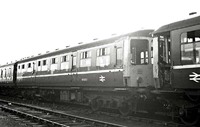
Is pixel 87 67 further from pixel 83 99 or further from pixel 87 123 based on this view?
pixel 87 123

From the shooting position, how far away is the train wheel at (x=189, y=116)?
8899 millimetres

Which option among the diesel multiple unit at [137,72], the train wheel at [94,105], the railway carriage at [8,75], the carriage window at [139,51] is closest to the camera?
the diesel multiple unit at [137,72]

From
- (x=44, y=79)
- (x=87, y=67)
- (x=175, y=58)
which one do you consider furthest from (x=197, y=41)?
(x=44, y=79)

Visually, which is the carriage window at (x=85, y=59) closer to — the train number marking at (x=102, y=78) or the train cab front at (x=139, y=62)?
the train number marking at (x=102, y=78)

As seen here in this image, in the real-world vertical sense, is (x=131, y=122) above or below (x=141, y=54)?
below

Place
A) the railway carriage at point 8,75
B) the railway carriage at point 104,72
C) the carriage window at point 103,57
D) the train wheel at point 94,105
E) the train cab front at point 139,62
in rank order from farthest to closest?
the railway carriage at point 8,75
the train wheel at point 94,105
the carriage window at point 103,57
the railway carriage at point 104,72
the train cab front at point 139,62

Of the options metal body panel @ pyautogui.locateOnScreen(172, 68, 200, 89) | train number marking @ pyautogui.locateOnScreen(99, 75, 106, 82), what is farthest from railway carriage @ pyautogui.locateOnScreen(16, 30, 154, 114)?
metal body panel @ pyautogui.locateOnScreen(172, 68, 200, 89)

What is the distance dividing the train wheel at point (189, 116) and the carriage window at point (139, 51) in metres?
3.31

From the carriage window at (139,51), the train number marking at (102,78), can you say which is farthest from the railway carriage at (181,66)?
the train number marking at (102,78)

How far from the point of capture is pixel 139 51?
39.0ft

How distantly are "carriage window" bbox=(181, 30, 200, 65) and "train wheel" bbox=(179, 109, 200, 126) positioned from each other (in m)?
1.75

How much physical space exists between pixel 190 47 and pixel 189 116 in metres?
2.54

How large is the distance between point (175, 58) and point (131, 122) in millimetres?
3354

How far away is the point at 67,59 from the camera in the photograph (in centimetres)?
1700
